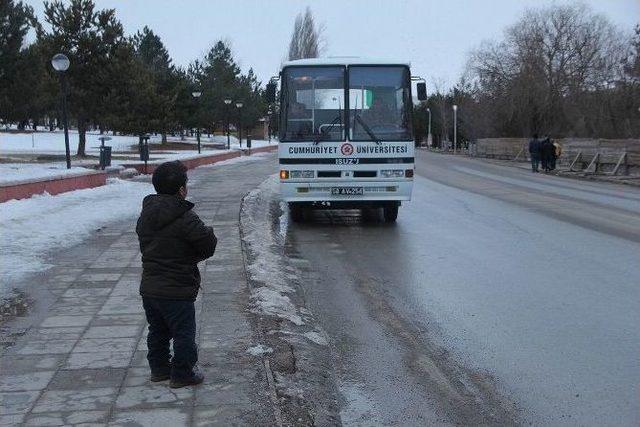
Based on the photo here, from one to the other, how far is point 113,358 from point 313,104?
29.1 ft

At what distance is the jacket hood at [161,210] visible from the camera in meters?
4.59

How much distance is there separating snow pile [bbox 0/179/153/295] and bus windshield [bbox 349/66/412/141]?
4.72m

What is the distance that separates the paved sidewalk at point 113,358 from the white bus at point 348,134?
14.8 feet

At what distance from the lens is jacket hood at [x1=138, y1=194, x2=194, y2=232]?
459 centimetres

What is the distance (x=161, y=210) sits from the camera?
460cm

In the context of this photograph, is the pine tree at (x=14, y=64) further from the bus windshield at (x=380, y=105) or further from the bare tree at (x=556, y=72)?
the bare tree at (x=556, y=72)

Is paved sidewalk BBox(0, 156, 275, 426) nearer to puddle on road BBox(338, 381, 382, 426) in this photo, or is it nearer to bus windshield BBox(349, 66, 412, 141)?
puddle on road BBox(338, 381, 382, 426)

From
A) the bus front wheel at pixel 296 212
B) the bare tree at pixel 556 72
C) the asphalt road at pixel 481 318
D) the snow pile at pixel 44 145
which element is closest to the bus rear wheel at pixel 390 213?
the asphalt road at pixel 481 318

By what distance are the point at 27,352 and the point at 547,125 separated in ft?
190

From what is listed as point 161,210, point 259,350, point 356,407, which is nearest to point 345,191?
point 259,350

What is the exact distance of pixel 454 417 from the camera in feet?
14.9

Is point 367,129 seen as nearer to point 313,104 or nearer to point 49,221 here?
point 313,104

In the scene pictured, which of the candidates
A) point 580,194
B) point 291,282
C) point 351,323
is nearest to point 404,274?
point 291,282

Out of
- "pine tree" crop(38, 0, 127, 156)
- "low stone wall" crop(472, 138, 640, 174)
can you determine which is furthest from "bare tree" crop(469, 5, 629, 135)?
"pine tree" crop(38, 0, 127, 156)
